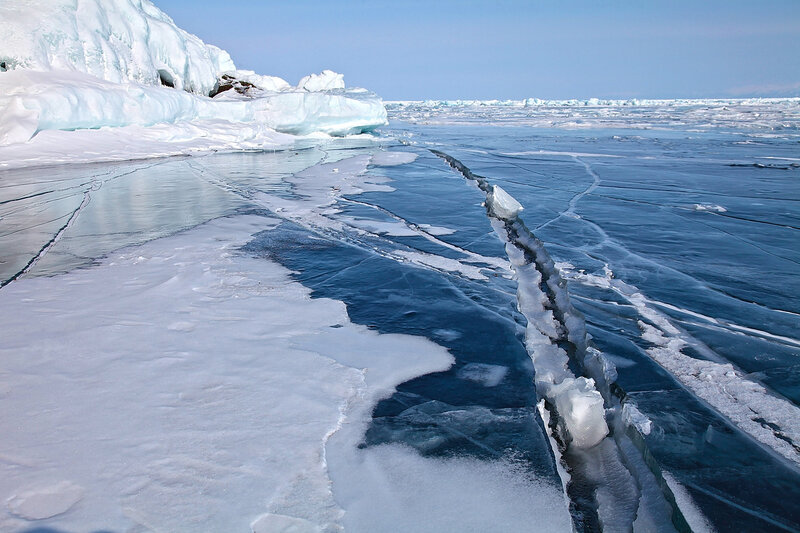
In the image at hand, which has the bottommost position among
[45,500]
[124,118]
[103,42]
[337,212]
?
[45,500]

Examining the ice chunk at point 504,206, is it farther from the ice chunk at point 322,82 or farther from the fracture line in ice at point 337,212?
the ice chunk at point 322,82

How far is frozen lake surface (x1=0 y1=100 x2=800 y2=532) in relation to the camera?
1.76m

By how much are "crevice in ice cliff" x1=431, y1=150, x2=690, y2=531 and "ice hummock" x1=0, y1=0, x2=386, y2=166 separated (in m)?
12.7

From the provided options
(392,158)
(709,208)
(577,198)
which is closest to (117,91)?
(392,158)

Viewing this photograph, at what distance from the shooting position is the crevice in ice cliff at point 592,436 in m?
1.76

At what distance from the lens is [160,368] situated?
2521 mm

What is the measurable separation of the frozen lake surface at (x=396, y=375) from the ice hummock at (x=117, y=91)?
8.75 meters

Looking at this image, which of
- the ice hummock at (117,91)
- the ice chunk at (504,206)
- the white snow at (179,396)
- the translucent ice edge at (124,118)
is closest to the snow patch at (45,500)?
the white snow at (179,396)

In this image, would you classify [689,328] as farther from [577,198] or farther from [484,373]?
[577,198]

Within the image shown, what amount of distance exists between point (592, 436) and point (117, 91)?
16.6 m

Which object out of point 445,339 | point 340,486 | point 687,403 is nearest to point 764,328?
point 687,403

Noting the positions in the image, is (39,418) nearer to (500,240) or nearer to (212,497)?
(212,497)

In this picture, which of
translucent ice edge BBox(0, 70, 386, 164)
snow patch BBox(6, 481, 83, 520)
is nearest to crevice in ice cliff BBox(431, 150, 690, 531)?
snow patch BBox(6, 481, 83, 520)

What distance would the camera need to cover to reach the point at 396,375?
264 centimetres
